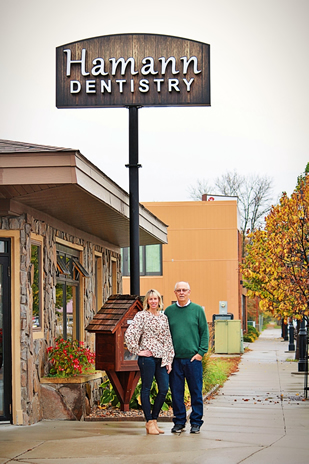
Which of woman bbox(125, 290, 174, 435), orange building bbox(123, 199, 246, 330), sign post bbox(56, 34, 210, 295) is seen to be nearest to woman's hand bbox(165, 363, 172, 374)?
woman bbox(125, 290, 174, 435)

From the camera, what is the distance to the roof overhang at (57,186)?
896 centimetres

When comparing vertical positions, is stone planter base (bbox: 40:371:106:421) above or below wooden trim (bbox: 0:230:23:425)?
below

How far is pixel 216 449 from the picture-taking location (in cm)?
798

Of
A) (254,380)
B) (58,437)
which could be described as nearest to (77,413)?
(58,437)

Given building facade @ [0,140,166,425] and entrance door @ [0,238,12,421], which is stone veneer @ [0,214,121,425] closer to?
building facade @ [0,140,166,425]

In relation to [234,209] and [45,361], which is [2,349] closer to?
[45,361]

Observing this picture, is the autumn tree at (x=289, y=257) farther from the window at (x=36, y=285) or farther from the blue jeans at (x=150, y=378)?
the blue jeans at (x=150, y=378)

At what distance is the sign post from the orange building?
2223 cm

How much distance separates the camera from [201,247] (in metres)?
34.2

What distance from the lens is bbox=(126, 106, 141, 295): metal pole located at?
447 inches

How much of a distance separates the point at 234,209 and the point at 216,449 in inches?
1051

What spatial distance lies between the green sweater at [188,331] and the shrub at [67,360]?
8.31 ft

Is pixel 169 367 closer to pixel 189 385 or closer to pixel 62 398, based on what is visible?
pixel 189 385

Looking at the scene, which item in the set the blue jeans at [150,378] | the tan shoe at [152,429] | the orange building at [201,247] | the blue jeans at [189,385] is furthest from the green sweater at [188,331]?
the orange building at [201,247]
